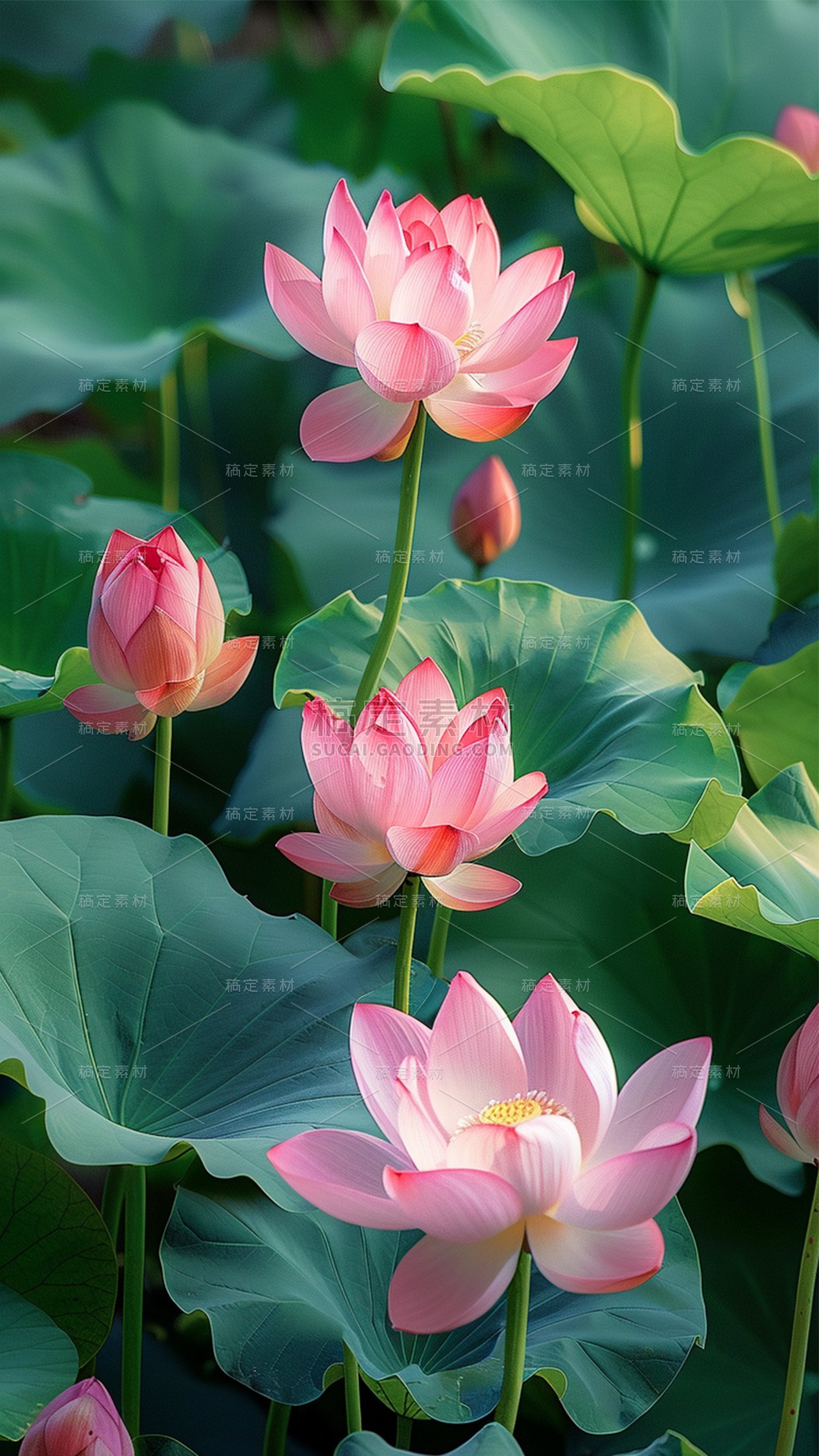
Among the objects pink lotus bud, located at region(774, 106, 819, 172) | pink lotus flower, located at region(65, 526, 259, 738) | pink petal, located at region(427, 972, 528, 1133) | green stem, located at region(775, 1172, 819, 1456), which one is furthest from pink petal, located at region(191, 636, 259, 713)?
pink lotus bud, located at region(774, 106, 819, 172)

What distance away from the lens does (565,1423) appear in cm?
50

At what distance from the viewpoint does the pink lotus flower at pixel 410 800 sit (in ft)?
1.38

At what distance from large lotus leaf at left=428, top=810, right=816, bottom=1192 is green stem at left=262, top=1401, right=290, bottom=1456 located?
20 centimetres

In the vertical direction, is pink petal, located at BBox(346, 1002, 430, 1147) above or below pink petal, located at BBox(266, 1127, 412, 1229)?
above

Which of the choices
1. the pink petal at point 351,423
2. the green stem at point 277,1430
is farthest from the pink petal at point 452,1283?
the pink petal at point 351,423

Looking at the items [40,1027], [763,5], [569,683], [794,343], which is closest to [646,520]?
[794,343]

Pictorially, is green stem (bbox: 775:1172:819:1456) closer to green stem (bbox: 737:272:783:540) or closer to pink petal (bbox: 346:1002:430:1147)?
pink petal (bbox: 346:1002:430:1147)

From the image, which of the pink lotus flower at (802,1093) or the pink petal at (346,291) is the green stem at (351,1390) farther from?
the pink petal at (346,291)

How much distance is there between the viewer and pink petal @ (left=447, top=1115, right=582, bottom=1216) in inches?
11.9

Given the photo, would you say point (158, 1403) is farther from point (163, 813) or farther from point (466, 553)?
point (466, 553)

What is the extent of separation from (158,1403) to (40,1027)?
193 millimetres

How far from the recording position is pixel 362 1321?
45 cm

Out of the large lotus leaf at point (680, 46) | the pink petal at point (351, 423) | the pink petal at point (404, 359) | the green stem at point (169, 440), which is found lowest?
the green stem at point (169, 440)

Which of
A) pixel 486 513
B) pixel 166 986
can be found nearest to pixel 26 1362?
pixel 166 986
